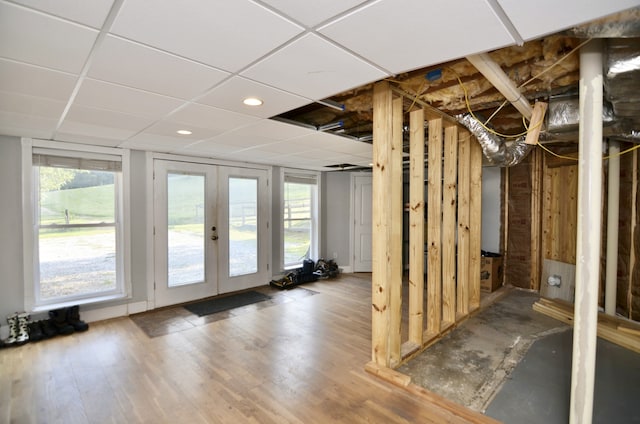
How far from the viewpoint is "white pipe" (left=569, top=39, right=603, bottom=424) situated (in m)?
1.54

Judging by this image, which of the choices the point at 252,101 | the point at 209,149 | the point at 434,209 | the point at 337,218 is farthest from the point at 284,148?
the point at 337,218

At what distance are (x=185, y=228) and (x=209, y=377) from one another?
253cm

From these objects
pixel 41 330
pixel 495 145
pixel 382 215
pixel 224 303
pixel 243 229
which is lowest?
pixel 224 303

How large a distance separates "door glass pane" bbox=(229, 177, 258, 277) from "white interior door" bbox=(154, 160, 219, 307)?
1.02 feet

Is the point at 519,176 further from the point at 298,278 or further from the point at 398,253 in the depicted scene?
the point at 298,278

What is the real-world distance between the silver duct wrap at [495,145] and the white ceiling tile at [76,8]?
2.95 meters

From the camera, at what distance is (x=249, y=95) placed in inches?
81.2

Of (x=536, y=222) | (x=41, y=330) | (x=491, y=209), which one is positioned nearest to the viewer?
(x=41, y=330)

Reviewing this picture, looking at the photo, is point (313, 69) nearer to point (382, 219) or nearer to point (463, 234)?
point (382, 219)

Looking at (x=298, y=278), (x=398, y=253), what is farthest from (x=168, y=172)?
(x=398, y=253)

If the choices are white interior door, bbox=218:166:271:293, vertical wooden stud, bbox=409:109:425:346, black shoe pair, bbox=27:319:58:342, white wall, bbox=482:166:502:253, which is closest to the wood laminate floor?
black shoe pair, bbox=27:319:58:342

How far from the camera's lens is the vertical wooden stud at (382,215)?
7.77 ft

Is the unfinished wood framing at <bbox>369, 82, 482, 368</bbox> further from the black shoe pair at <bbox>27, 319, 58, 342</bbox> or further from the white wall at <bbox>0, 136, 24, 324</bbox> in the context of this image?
the white wall at <bbox>0, 136, 24, 324</bbox>

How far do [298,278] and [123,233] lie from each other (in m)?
2.83
